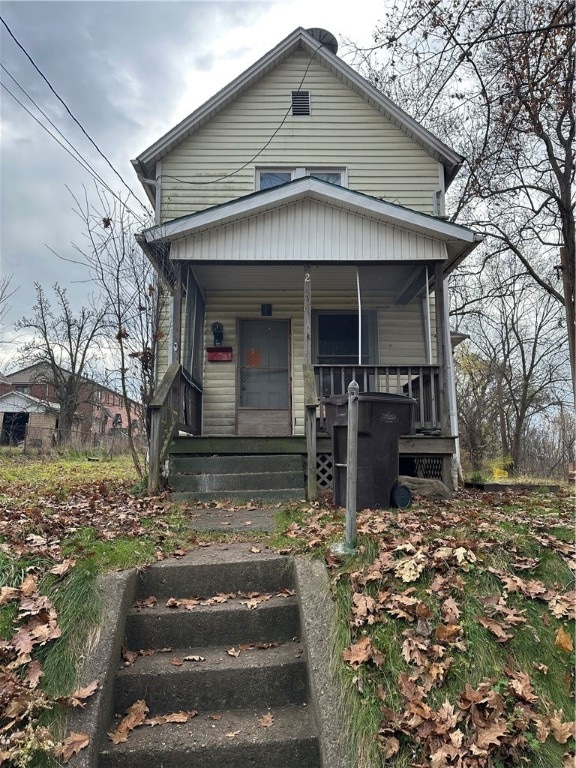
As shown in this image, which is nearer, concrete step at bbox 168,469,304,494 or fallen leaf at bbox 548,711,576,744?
fallen leaf at bbox 548,711,576,744

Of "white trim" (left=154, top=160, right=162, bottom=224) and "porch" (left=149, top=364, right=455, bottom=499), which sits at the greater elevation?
"white trim" (left=154, top=160, right=162, bottom=224)

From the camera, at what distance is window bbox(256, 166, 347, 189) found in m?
10.5

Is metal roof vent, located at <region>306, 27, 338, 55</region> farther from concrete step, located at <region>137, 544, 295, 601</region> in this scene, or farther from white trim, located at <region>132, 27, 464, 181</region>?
concrete step, located at <region>137, 544, 295, 601</region>

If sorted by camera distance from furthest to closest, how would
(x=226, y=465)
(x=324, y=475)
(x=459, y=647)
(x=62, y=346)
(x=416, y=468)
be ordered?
(x=62, y=346)
(x=416, y=468)
(x=324, y=475)
(x=226, y=465)
(x=459, y=647)

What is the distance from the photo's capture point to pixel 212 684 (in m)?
2.96

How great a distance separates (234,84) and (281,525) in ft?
30.0

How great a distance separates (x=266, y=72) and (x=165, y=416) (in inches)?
313

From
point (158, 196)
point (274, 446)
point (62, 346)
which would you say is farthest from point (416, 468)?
point (62, 346)

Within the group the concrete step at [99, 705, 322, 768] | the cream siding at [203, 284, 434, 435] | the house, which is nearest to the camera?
the concrete step at [99, 705, 322, 768]

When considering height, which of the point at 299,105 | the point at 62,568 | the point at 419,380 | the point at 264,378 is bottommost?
the point at 62,568

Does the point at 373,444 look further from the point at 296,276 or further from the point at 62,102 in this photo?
the point at 62,102

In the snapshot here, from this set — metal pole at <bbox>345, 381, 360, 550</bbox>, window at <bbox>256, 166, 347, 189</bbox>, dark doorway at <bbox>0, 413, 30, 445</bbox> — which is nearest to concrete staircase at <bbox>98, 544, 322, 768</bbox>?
metal pole at <bbox>345, 381, 360, 550</bbox>

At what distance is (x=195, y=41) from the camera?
7.71m

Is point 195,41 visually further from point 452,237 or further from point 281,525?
point 281,525
